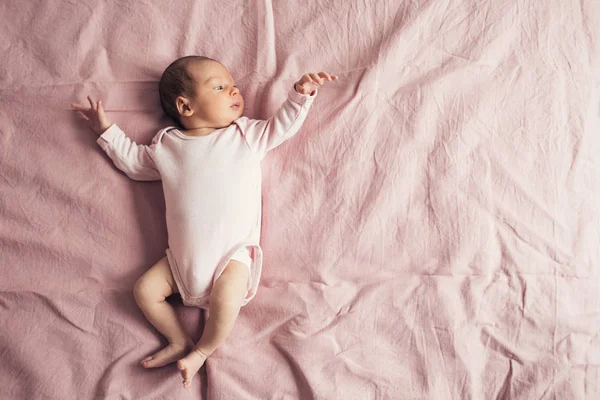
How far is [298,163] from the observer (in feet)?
4.05

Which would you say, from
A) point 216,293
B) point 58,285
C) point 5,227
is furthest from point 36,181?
point 216,293

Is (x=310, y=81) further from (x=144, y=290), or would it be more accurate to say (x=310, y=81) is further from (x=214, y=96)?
(x=144, y=290)

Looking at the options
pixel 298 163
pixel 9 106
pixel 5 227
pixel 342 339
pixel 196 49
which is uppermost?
pixel 196 49

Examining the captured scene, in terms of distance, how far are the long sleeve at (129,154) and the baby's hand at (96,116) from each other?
2 cm

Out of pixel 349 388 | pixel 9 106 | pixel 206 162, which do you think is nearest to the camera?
pixel 349 388

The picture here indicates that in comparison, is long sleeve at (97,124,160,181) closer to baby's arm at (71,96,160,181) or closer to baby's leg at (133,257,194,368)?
baby's arm at (71,96,160,181)

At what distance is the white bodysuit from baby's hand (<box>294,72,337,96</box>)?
0.01 m

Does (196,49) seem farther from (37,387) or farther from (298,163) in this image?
(37,387)

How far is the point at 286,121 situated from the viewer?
1.20 meters

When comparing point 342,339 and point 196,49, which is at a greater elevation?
point 196,49

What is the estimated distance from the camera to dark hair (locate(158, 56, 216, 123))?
123cm

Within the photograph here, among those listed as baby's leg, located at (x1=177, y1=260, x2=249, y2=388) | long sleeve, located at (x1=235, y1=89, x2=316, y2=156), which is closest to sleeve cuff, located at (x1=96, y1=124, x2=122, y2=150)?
long sleeve, located at (x1=235, y1=89, x2=316, y2=156)

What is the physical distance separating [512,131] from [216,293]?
2.34ft

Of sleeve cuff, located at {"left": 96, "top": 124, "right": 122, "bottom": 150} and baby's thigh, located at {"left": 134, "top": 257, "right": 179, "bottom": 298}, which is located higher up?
sleeve cuff, located at {"left": 96, "top": 124, "right": 122, "bottom": 150}
